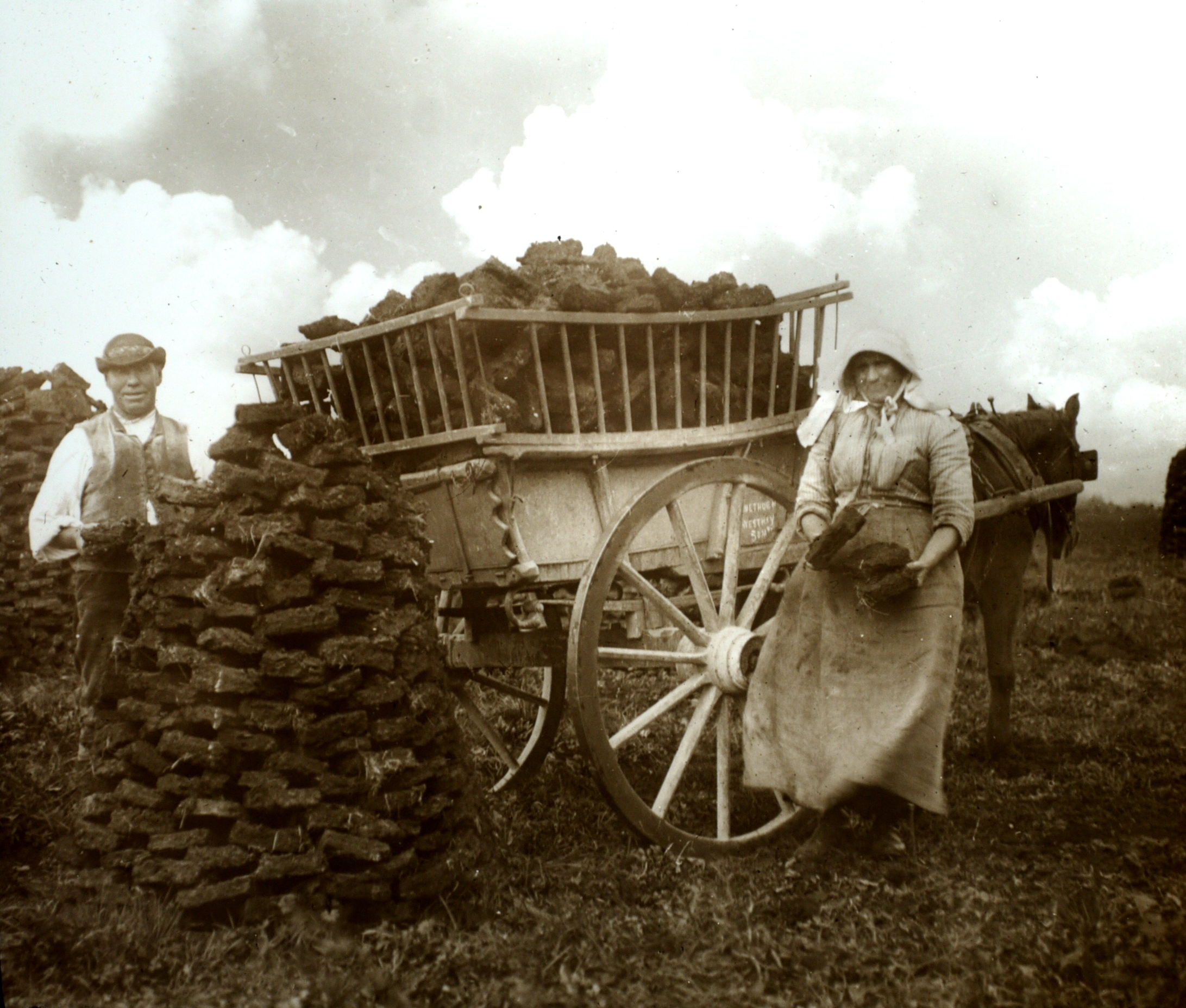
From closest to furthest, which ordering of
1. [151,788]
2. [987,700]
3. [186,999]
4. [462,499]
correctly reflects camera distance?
1. [186,999]
2. [151,788]
3. [462,499]
4. [987,700]

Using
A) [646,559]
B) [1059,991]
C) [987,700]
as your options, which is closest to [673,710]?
[987,700]

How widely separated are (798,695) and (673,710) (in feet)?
9.62

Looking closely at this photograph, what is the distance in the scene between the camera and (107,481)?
12.5 feet

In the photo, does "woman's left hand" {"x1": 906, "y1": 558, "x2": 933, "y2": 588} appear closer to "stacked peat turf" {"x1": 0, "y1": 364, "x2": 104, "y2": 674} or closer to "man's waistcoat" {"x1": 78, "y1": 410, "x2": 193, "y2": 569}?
"man's waistcoat" {"x1": 78, "y1": 410, "x2": 193, "y2": 569}

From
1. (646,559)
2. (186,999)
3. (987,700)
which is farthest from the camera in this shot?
(987,700)

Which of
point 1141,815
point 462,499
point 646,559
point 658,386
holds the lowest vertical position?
point 1141,815

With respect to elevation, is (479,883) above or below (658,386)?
below

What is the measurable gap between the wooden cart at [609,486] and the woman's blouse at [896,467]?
1.34ft

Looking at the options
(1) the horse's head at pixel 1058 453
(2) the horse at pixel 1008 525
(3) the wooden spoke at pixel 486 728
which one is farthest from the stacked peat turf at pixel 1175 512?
(3) the wooden spoke at pixel 486 728

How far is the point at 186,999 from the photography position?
2.66 meters

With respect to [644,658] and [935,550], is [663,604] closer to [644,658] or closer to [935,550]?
[644,658]

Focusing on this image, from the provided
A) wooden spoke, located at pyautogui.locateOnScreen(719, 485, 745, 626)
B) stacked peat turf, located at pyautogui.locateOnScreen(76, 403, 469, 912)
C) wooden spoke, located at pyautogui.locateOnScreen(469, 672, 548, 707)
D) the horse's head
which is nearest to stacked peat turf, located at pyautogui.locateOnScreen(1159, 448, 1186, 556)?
the horse's head

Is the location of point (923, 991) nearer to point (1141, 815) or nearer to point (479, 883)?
point (479, 883)

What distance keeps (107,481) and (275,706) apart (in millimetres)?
1375
